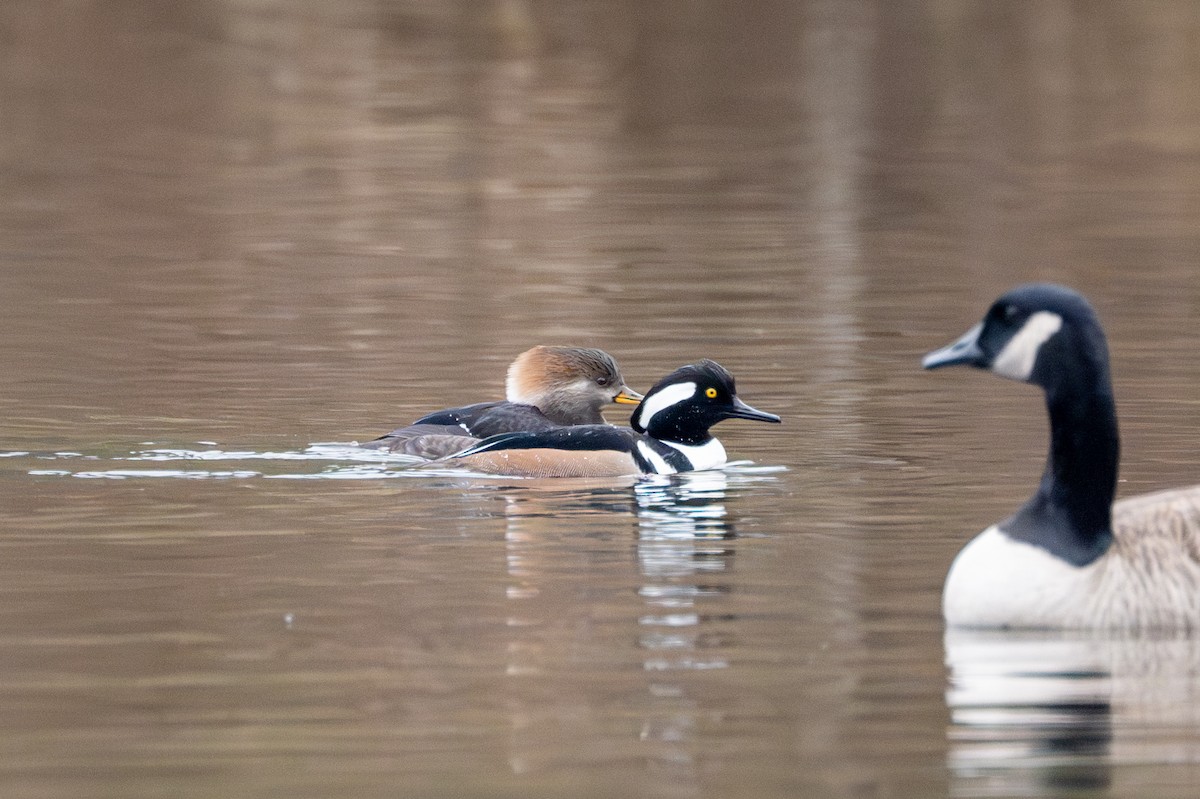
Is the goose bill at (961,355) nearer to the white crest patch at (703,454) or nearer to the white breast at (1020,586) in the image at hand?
the white breast at (1020,586)

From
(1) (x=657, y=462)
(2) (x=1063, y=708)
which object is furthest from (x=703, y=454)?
(2) (x=1063, y=708)

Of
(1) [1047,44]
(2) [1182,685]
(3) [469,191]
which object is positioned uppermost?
(1) [1047,44]

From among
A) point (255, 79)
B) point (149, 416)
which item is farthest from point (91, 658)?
point (255, 79)

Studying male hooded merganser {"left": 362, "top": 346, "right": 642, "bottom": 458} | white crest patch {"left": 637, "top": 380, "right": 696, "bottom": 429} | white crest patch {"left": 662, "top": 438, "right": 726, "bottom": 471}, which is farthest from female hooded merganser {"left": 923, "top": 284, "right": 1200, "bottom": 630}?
male hooded merganser {"left": 362, "top": 346, "right": 642, "bottom": 458}

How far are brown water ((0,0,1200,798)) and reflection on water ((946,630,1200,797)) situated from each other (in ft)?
0.08

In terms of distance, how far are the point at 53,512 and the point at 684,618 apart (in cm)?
420

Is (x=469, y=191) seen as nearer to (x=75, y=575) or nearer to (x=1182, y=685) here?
(x=75, y=575)

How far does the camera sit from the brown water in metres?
8.09

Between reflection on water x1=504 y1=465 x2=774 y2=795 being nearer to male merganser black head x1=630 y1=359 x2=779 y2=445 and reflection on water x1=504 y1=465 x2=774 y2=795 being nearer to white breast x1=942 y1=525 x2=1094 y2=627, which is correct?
male merganser black head x1=630 y1=359 x2=779 y2=445

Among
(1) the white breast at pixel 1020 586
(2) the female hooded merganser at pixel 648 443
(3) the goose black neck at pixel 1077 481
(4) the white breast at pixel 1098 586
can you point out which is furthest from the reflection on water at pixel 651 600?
(3) the goose black neck at pixel 1077 481

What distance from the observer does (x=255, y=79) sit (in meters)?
53.8

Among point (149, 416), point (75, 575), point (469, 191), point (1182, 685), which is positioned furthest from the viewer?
point (469, 191)

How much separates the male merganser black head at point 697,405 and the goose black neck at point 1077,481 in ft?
17.2

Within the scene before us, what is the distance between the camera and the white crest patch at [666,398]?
14.8m
